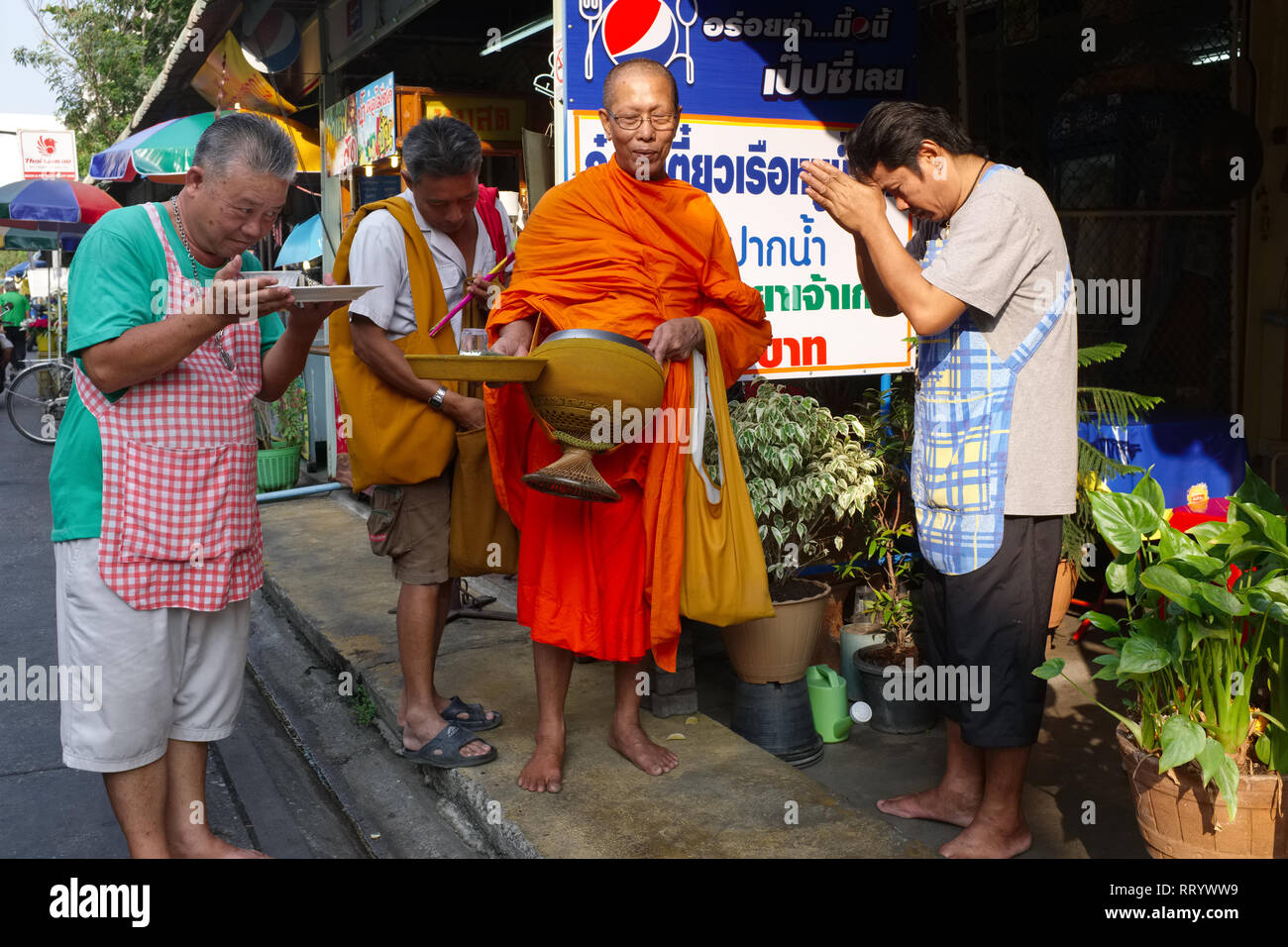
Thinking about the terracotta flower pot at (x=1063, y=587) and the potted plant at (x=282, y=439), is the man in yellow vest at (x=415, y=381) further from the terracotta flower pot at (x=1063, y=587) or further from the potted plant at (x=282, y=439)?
the potted plant at (x=282, y=439)

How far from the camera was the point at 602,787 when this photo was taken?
3320 millimetres

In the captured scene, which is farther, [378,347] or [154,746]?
[378,347]

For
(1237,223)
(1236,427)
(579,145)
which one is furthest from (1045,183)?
(579,145)

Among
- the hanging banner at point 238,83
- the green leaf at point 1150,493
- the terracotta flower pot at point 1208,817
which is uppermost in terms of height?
the hanging banner at point 238,83

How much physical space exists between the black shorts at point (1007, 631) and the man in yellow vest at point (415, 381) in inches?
58.7

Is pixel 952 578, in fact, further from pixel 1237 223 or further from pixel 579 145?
pixel 1237 223

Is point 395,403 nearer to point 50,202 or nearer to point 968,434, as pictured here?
point 968,434

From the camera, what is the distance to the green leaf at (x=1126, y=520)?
2.64 m

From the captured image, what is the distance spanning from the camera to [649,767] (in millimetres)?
3406

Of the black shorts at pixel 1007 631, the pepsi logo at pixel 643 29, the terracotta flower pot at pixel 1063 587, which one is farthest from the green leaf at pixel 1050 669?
the pepsi logo at pixel 643 29

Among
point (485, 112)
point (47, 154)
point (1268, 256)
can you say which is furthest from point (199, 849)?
point (47, 154)

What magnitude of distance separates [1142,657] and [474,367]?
168cm
